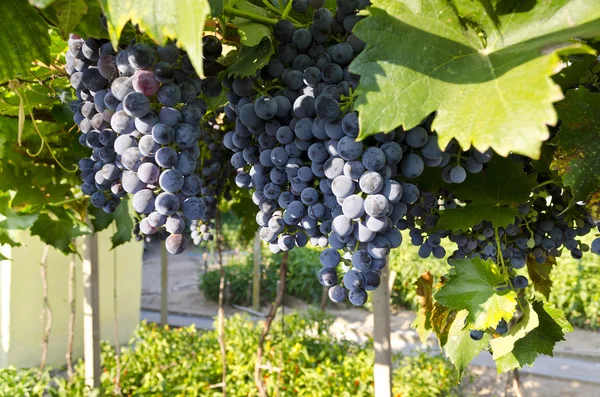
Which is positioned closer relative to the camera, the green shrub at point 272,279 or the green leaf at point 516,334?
the green leaf at point 516,334

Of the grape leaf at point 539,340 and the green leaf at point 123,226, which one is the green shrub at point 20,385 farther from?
the grape leaf at point 539,340

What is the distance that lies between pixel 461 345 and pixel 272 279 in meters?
7.52

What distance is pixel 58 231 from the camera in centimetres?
147

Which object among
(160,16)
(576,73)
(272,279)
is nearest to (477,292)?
(576,73)

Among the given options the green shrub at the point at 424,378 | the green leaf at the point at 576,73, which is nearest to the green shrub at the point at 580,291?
the green shrub at the point at 424,378

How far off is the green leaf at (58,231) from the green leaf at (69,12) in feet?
3.10

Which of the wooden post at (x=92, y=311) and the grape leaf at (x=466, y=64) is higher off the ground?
the grape leaf at (x=466, y=64)

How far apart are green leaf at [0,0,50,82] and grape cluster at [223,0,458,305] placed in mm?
262

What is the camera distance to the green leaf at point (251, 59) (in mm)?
628

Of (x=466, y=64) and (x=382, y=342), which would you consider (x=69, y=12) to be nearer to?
(x=466, y=64)

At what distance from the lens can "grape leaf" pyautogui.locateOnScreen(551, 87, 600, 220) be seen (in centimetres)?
65

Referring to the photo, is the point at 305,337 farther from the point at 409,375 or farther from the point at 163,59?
the point at 163,59

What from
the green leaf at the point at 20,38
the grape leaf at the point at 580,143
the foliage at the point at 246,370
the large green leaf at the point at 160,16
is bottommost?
the foliage at the point at 246,370

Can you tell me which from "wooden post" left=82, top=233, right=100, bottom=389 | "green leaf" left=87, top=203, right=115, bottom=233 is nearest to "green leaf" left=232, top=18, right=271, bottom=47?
"green leaf" left=87, top=203, right=115, bottom=233
